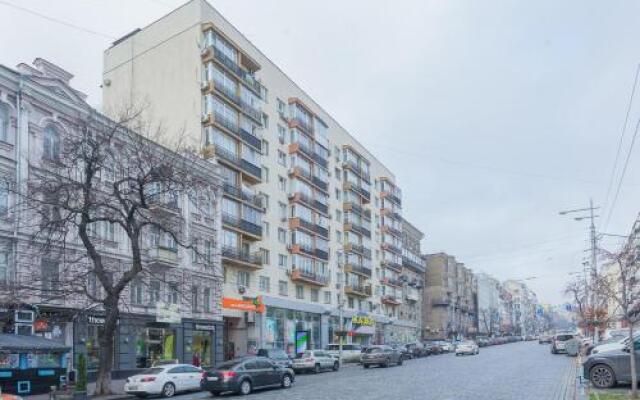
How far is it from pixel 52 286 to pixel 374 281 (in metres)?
58.6

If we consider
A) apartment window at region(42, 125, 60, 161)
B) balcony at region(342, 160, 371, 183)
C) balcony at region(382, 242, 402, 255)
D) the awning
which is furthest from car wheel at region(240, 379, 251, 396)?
balcony at region(382, 242, 402, 255)

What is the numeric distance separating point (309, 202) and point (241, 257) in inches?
634

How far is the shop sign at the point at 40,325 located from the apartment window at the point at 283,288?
92.6 feet

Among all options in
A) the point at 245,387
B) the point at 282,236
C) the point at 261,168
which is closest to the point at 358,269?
the point at 282,236

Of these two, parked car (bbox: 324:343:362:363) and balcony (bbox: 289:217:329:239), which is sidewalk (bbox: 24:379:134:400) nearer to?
parked car (bbox: 324:343:362:363)

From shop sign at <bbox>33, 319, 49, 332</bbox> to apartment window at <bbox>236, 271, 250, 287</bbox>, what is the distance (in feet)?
68.2

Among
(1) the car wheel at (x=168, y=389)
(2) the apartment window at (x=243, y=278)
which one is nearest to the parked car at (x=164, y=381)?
(1) the car wheel at (x=168, y=389)

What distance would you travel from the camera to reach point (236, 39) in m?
54.8

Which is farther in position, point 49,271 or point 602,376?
point 49,271

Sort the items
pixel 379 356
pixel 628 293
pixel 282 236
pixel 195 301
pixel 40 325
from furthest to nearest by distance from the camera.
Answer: pixel 282 236
pixel 379 356
pixel 195 301
pixel 40 325
pixel 628 293

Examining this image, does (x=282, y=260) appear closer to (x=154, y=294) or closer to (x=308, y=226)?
(x=308, y=226)

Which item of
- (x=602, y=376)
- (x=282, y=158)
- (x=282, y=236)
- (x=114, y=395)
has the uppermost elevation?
(x=282, y=158)

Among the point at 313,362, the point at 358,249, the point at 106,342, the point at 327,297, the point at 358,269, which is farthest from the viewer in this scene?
the point at 358,249

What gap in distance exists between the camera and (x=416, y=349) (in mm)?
66188
